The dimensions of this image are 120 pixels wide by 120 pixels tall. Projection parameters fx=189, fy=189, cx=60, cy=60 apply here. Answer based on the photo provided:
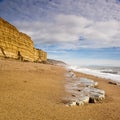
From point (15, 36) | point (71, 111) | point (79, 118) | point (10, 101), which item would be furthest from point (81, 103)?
point (15, 36)

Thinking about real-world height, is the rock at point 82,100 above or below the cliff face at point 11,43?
below

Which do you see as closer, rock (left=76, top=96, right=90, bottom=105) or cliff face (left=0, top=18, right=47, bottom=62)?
rock (left=76, top=96, right=90, bottom=105)

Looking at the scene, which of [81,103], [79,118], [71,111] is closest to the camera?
[79,118]

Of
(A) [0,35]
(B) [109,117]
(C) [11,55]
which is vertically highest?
(A) [0,35]

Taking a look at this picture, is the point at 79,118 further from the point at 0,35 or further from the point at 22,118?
the point at 0,35

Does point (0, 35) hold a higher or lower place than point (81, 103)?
higher

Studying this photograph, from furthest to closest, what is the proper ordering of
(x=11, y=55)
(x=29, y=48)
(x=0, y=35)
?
(x=29, y=48) → (x=11, y=55) → (x=0, y=35)

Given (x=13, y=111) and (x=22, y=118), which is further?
(x=13, y=111)

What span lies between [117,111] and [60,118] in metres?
2.34

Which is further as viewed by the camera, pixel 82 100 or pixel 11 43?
pixel 11 43

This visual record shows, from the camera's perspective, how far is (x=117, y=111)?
667 centimetres

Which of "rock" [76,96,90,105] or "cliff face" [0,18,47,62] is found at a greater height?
"cliff face" [0,18,47,62]

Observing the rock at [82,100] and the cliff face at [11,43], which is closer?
the rock at [82,100]

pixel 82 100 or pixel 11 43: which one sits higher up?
pixel 11 43
